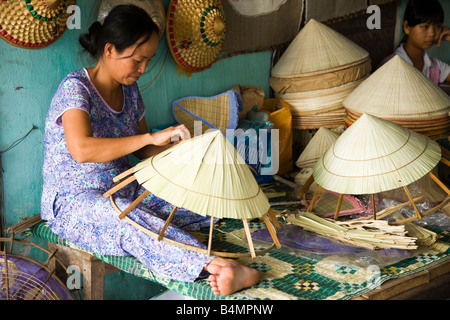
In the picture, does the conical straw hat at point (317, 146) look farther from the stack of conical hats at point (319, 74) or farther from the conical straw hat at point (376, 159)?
the conical straw hat at point (376, 159)

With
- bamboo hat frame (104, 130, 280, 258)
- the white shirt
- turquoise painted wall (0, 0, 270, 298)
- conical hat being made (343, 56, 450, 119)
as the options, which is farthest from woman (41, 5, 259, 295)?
the white shirt

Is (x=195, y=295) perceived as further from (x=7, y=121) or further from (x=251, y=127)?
(x=251, y=127)

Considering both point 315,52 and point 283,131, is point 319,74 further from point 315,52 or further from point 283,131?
point 283,131

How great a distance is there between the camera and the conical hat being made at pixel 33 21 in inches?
97.4

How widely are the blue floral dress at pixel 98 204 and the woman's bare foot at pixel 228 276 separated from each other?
0.06 meters

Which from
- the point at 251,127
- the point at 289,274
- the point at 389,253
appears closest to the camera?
the point at 289,274

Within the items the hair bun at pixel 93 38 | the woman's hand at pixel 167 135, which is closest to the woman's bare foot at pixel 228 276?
the woman's hand at pixel 167 135

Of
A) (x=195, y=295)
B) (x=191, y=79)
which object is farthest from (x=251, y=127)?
(x=195, y=295)

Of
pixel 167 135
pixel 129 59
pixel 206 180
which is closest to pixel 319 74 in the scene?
pixel 129 59

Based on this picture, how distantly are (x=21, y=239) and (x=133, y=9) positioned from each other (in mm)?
1296

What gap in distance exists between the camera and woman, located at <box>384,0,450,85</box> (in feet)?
14.1

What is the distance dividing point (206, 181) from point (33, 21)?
121cm

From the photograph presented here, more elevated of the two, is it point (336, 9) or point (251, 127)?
point (336, 9)

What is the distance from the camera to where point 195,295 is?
7.25ft
